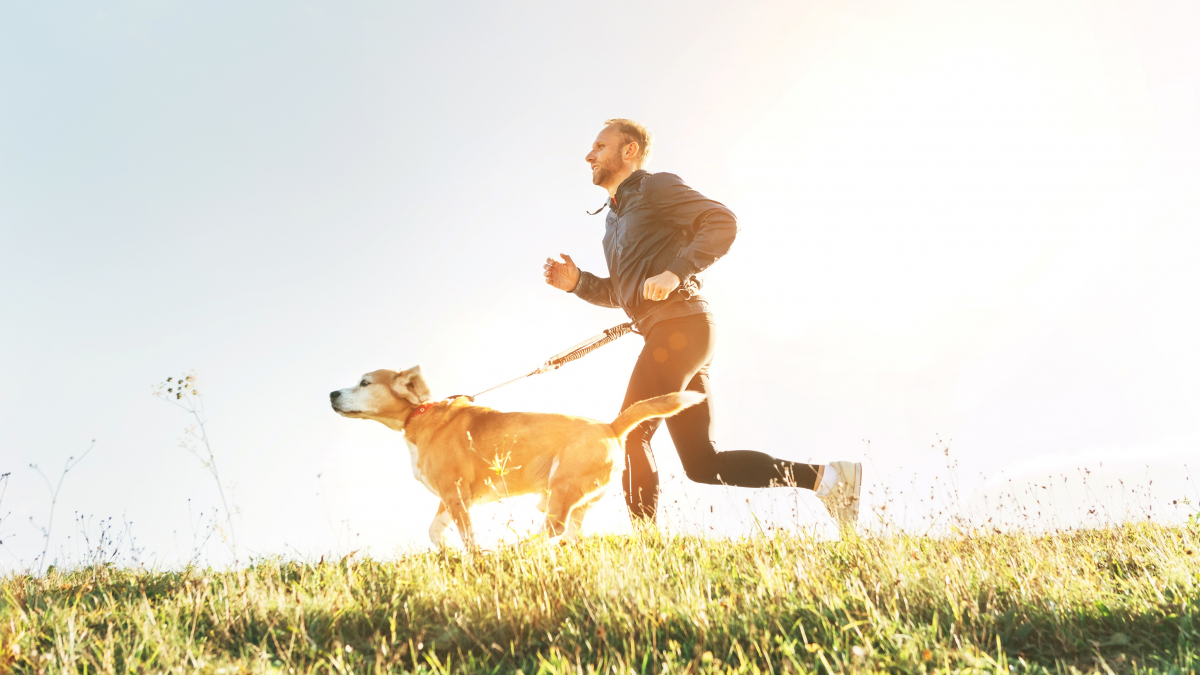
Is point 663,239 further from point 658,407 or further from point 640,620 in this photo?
point 640,620

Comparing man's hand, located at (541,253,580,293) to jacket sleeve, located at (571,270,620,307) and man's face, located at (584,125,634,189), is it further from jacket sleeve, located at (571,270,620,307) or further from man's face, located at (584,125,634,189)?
man's face, located at (584,125,634,189)

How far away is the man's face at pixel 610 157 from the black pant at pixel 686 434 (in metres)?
1.36

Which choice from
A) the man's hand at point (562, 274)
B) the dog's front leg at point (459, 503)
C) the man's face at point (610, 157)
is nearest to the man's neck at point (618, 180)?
the man's face at point (610, 157)

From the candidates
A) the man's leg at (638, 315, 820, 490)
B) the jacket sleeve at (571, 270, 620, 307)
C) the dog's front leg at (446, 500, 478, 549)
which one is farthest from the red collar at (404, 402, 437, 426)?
the man's leg at (638, 315, 820, 490)

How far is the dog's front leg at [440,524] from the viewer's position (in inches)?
195

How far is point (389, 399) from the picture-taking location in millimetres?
5637

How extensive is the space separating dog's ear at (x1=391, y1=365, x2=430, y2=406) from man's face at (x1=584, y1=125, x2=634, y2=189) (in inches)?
84.7

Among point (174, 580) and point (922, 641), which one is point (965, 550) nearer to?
point (922, 641)

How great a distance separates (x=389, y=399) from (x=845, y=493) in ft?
11.7

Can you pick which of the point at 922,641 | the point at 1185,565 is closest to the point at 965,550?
the point at 1185,565

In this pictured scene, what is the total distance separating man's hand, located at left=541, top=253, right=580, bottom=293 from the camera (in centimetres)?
559

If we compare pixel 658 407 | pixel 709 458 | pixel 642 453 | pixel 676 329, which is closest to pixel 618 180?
pixel 676 329

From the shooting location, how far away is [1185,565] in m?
3.53

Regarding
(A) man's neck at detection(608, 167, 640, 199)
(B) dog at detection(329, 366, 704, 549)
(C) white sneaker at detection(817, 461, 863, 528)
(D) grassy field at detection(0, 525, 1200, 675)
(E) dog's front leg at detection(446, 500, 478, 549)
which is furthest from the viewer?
(A) man's neck at detection(608, 167, 640, 199)
